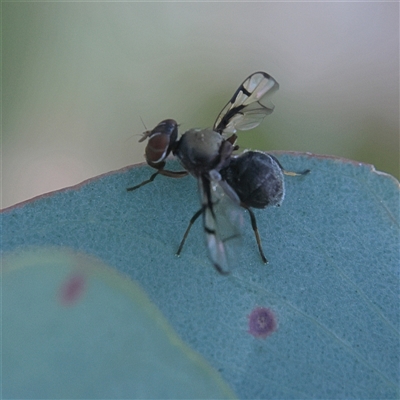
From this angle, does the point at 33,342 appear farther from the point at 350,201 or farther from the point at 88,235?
the point at 350,201

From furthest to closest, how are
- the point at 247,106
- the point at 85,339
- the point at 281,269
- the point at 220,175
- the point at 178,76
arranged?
the point at 178,76
the point at 247,106
the point at 220,175
the point at 281,269
the point at 85,339

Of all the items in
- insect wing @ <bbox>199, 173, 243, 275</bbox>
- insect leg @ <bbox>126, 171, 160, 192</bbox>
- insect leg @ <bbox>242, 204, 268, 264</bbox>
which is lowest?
insect leg @ <bbox>242, 204, 268, 264</bbox>

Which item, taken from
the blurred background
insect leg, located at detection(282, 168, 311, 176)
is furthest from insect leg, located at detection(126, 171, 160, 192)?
the blurred background

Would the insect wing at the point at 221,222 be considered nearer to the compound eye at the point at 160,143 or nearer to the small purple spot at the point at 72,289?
the compound eye at the point at 160,143

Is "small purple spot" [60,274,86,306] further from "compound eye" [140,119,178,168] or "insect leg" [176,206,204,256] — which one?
"compound eye" [140,119,178,168]

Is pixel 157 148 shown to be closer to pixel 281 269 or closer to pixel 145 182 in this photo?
pixel 145 182

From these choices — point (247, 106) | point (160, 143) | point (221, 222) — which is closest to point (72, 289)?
point (221, 222)
